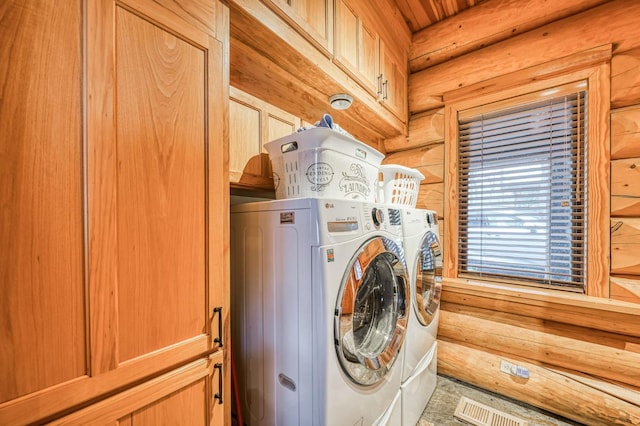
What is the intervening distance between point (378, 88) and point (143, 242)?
1.74 meters

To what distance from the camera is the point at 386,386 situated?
1229 millimetres

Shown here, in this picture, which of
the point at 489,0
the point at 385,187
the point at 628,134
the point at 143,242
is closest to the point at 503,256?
the point at 628,134

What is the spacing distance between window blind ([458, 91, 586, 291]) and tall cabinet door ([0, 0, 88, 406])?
2.35 metres

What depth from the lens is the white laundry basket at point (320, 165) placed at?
113 centimetres

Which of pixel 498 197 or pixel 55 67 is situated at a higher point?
pixel 55 67

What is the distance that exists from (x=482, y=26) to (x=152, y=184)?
2537mm

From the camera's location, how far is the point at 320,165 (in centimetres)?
113

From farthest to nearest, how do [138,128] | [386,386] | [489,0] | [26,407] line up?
[489,0] → [386,386] → [138,128] → [26,407]

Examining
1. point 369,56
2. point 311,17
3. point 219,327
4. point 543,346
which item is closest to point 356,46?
point 369,56

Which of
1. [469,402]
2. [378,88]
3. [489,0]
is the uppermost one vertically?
[489,0]

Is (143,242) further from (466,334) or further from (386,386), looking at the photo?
(466,334)

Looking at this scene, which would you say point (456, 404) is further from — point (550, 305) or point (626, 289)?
point (626, 289)

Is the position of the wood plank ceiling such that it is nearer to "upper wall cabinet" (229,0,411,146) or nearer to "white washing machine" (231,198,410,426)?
"upper wall cabinet" (229,0,411,146)

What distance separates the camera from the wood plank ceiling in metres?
2.03
